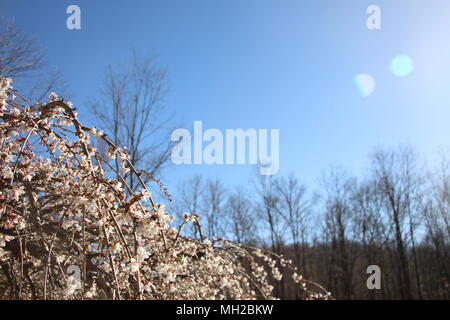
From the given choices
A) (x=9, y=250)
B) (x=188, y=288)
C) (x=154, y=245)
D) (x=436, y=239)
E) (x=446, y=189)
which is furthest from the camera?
(x=436, y=239)

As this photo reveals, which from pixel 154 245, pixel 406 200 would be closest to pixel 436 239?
pixel 406 200

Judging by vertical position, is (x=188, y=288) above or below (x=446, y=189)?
below

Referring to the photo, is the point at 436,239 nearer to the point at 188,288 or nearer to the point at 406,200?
the point at 406,200

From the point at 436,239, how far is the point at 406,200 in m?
2.90

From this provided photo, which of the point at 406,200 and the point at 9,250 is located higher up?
the point at 406,200

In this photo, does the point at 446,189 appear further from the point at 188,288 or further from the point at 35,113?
the point at 35,113

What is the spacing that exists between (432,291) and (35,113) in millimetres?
26703

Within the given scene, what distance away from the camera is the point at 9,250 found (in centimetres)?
249
